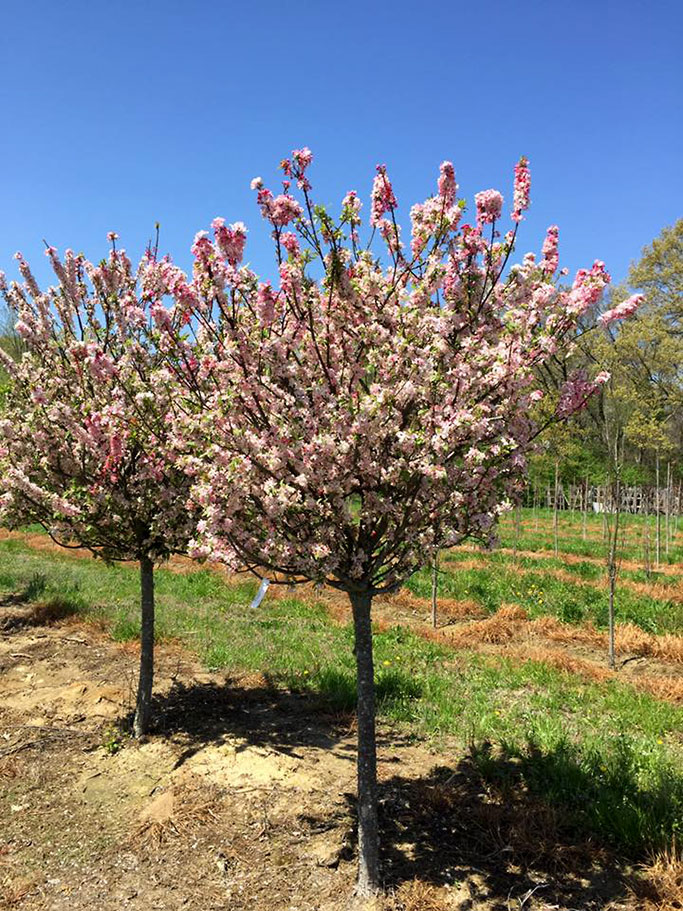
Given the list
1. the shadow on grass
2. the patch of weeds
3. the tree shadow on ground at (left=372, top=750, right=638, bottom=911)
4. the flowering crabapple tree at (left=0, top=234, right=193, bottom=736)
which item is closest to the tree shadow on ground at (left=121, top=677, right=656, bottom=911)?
the tree shadow on ground at (left=372, top=750, right=638, bottom=911)

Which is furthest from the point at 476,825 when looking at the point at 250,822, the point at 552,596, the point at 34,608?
the point at 34,608

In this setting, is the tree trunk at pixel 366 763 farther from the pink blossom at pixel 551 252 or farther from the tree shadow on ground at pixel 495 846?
the pink blossom at pixel 551 252

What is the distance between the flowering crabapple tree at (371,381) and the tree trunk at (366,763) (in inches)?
2.3

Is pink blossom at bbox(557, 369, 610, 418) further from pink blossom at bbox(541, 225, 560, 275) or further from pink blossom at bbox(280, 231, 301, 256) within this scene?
pink blossom at bbox(280, 231, 301, 256)

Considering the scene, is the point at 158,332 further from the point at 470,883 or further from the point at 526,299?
the point at 470,883

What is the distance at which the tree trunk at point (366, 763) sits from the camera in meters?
4.35

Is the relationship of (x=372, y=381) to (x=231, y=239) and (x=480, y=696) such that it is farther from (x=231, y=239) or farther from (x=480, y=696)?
(x=480, y=696)

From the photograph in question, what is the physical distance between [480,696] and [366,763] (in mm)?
3684

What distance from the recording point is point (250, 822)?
17.3 feet

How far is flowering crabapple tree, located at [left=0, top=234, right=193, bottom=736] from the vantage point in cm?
559

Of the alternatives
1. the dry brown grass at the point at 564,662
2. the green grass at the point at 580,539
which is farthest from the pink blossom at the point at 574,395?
the green grass at the point at 580,539

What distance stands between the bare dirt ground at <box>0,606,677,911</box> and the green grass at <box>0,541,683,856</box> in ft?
1.18

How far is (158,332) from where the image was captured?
4766mm

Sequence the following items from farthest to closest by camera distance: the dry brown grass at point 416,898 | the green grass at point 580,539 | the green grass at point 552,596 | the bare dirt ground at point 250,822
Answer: the green grass at point 580,539 → the green grass at point 552,596 → the bare dirt ground at point 250,822 → the dry brown grass at point 416,898
